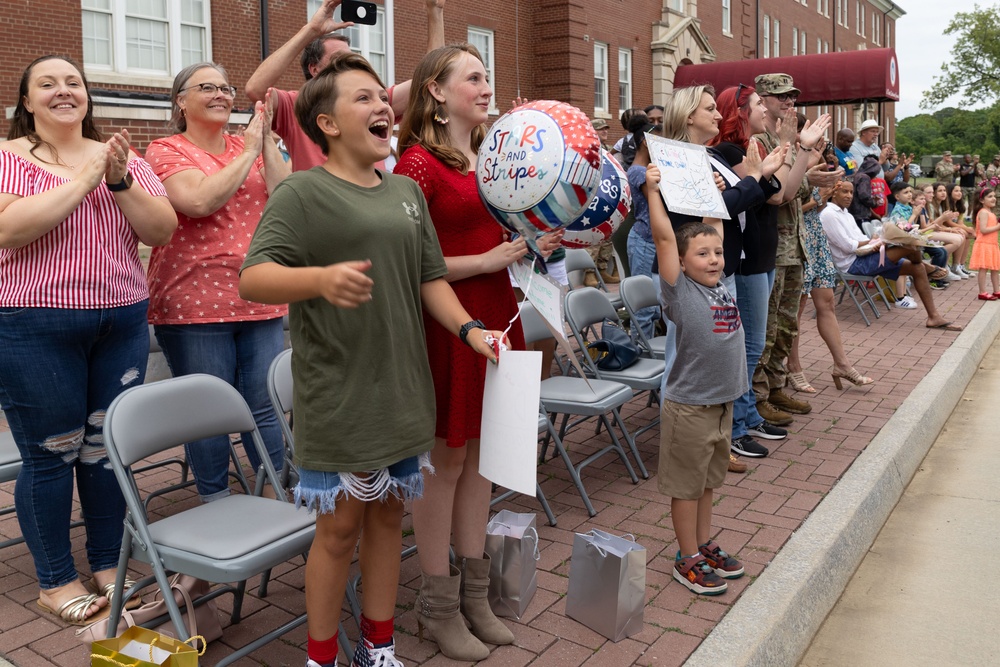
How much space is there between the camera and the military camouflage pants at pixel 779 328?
5664mm

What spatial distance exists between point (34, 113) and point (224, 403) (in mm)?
1208

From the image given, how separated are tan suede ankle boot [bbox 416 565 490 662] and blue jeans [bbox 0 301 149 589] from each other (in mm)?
1278

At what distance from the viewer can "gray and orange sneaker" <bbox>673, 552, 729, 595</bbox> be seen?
3.36 metres

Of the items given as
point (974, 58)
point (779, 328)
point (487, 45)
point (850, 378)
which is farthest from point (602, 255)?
point (974, 58)

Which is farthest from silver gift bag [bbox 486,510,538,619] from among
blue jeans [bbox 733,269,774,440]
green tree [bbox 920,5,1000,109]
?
green tree [bbox 920,5,1000,109]

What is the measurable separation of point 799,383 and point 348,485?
4.92 metres

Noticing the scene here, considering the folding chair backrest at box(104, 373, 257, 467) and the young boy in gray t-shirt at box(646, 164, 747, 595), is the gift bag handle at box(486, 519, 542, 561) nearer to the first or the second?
the young boy in gray t-shirt at box(646, 164, 747, 595)

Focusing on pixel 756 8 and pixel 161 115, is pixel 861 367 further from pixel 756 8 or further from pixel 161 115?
pixel 756 8

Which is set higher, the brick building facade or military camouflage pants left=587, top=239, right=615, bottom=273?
the brick building facade

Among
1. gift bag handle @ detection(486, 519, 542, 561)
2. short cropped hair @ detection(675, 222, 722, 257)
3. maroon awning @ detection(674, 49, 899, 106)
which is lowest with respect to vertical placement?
gift bag handle @ detection(486, 519, 542, 561)

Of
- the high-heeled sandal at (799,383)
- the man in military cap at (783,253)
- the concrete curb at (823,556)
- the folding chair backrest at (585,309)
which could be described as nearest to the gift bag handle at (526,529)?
the concrete curb at (823,556)

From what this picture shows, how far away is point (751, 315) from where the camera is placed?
16.5ft

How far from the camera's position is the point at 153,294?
3570mm

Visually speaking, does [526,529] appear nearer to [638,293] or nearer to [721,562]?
[721,562]
